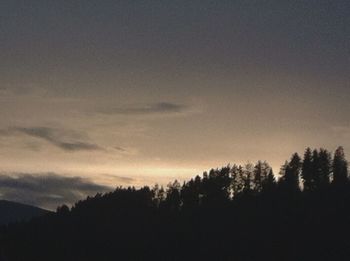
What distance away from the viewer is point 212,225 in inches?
7594

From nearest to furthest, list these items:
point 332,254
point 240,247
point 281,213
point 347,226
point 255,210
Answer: point 332,254, point 347,226, point 240,247, point 281,213, point 255,210

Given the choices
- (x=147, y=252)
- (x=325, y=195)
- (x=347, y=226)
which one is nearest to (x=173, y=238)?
(x=147, y=252)

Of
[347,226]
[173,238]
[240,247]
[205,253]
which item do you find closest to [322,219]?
[347,226]

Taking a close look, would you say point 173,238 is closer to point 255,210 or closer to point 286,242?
point 255,210

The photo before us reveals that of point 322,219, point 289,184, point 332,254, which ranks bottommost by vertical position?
point 332,254

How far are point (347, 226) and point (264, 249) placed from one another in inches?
869

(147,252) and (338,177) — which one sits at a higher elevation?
(338,177)

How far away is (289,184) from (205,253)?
42.7 metres

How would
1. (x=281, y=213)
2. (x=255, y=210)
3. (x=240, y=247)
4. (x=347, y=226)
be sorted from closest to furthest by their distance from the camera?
(x=347, y=226), (x=240, y=247), (x=281, y=213), (x=255, y=210)

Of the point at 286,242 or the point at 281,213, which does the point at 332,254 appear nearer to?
the point at 286,242

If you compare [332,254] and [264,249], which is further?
[264,249]

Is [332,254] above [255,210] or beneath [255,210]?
beneath

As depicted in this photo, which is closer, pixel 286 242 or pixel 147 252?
pixel 286 242

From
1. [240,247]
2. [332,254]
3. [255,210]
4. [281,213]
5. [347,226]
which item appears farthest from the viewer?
[255,210]
